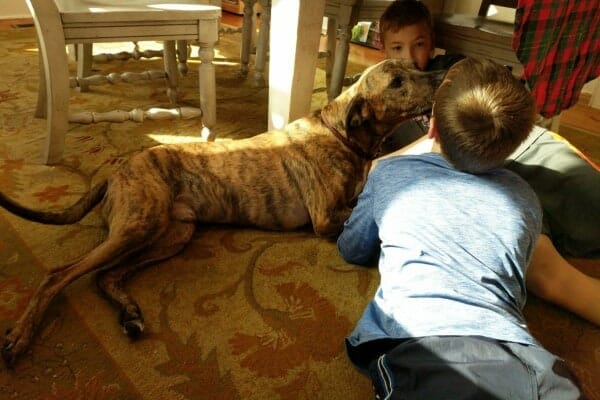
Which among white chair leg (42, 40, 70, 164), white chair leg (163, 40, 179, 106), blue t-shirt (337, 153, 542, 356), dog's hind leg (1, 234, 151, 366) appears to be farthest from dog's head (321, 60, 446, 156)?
white chair leg (163, 40, 179, 106)

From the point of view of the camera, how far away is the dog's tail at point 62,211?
3.92ft

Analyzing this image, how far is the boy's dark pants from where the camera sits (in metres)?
0.74

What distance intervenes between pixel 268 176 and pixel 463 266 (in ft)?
2.55

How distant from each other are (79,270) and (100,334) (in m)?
0.18

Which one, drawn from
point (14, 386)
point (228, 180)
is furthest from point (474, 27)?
point (14, 386)

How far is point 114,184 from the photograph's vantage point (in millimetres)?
1348

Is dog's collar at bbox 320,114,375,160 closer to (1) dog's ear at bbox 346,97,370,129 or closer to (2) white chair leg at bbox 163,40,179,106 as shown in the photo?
(1) dog's ear at bbox 346,97,370,129

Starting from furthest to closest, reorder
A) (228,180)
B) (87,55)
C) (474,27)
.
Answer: (87,55) → (474,27) → (228,180)

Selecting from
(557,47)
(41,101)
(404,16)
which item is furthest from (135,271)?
(557,47)

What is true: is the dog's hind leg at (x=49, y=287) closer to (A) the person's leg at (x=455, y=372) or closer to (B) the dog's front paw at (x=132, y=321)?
(B) the dog's front paw at (x=132, y=321)

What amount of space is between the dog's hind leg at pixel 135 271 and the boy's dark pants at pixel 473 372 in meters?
0.65

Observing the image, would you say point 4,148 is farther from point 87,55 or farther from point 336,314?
point 336,314

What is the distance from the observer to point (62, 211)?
1.33m

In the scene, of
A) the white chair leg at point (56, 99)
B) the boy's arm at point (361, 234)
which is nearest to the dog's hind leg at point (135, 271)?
the boy's arm at point (361, 234)
